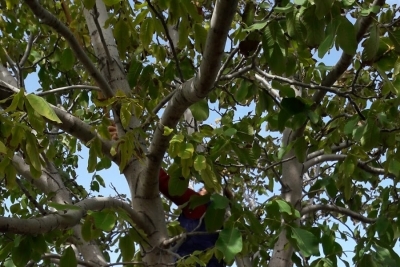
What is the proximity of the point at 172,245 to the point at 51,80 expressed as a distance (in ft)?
7.30

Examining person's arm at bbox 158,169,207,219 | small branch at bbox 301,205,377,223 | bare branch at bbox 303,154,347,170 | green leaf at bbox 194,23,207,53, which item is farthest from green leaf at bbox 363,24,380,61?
bare branch at bbox 303,154,347,170

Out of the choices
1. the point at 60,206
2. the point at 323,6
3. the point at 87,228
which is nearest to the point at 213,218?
the point at 87,228

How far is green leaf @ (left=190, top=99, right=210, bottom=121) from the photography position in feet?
7.47

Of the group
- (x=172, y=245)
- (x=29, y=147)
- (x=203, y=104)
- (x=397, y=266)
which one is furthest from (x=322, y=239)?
(x=29, y=147)

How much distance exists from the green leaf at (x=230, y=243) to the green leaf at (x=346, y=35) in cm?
82

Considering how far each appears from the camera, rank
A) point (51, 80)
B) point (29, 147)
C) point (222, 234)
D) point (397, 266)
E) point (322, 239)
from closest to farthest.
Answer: point (29, 147) < point (222, 234) < point (397, 266) < point (322, 239) < point (51, 80)

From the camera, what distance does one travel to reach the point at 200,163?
193 centimetres

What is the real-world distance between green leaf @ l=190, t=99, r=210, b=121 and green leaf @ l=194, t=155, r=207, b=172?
356 millimetres

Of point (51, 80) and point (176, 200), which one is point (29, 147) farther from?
point (51, 80)

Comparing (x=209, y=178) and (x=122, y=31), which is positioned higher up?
(x=122, y=31)

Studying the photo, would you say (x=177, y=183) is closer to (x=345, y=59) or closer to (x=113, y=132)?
(x=113, y=132)

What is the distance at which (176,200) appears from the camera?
9.39 ft

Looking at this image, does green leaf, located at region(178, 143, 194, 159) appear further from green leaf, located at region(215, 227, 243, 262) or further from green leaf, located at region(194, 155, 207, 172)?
green leaf, located at region(215, 227, 243, 262)

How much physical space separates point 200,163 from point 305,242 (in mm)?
534
